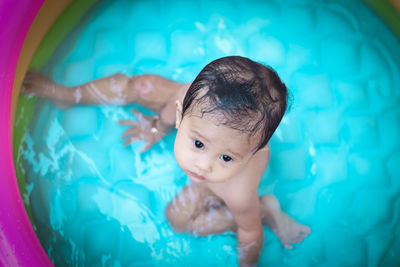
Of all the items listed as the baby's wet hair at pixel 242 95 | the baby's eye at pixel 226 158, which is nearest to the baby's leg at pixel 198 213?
the baby's eye at pixel 226 158

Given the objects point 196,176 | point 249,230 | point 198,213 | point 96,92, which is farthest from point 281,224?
point 96,92

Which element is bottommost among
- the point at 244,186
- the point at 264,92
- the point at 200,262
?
the point at 200,262

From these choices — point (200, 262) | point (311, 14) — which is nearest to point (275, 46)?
point (311, 14)

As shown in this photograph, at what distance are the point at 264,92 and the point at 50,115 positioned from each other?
0.81 meters

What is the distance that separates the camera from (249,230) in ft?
3.86

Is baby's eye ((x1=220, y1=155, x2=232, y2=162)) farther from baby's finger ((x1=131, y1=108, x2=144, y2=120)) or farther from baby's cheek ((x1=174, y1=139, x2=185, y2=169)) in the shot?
baby's finger ((x1=131, y1=108, x2=144, y2=120))

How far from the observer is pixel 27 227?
1.01 m

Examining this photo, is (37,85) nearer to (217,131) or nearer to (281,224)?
(217,131)

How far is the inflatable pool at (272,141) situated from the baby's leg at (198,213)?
35 millimetres

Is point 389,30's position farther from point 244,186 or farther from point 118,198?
point 118,198

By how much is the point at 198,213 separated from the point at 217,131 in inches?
19.3

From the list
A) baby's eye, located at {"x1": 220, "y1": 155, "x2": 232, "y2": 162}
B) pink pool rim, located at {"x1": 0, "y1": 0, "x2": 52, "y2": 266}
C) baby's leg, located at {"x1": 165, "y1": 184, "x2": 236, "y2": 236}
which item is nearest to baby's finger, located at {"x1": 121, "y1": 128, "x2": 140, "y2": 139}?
baby's leg, located at {"x1": 165, "y1": 184, "x2": 236, "y2": 236}

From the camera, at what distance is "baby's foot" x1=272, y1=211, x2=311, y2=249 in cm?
126

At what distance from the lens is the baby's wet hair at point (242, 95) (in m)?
0.83
